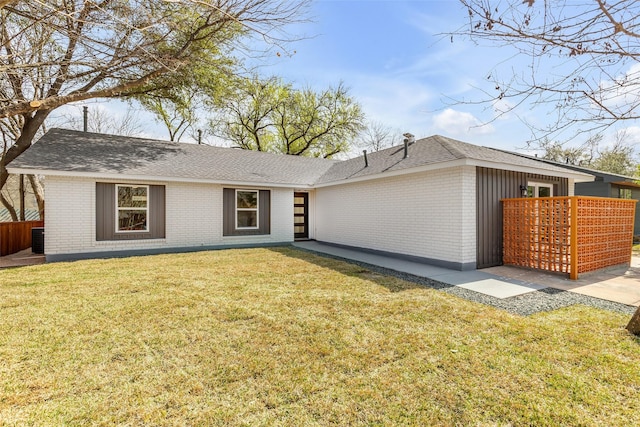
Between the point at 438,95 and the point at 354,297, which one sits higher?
the point at 438,95

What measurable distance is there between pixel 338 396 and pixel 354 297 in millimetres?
2646

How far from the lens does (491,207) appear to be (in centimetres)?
767

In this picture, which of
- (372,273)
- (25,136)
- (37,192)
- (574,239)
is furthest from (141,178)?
(574,239)

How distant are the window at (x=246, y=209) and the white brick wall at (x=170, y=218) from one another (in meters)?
0.55

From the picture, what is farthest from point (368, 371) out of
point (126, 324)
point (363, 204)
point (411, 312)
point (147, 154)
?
point (147, 154)

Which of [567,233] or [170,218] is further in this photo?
[170,218]

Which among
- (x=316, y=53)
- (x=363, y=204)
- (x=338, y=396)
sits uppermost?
(x=316, y=53)

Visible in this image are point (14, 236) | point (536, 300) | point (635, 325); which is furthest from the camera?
point (14, 236)

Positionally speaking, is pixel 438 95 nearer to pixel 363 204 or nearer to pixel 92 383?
pixel 92 383

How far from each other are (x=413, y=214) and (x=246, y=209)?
6523 mm

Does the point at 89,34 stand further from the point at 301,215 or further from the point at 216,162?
the point at 301,215

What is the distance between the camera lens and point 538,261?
6.98 m

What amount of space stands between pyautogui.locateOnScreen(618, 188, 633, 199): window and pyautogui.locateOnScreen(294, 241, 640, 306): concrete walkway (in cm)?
1125

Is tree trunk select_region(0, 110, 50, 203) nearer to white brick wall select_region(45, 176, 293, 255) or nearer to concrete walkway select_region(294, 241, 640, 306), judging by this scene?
white brick wall select_region(45, 176, 293, 255)
